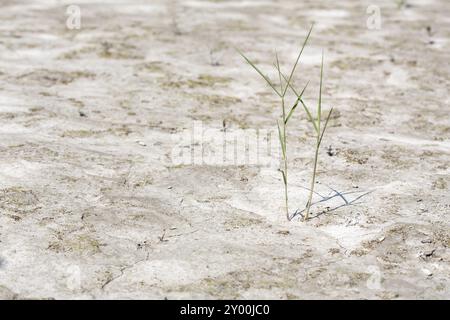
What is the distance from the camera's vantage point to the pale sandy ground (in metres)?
2.25

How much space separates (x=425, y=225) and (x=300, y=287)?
0.69 metres

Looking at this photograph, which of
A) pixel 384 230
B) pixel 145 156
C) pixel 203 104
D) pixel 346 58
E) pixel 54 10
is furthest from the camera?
pixel 54 10

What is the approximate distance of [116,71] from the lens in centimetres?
449

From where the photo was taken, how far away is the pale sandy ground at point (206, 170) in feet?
7.38

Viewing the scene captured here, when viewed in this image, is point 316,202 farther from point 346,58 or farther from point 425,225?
point 346,58

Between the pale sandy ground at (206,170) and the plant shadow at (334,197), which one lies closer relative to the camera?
the pale sandy ground at (206,170)

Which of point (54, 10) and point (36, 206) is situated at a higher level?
point (54, 10)

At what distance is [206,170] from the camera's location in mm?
3092

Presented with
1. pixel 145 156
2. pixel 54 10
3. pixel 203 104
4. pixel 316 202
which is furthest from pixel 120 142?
pixel 54 10

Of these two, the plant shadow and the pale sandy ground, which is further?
the plant shadow

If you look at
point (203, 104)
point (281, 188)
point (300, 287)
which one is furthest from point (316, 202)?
point (203, 104)

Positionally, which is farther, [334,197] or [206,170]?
[206,170]
